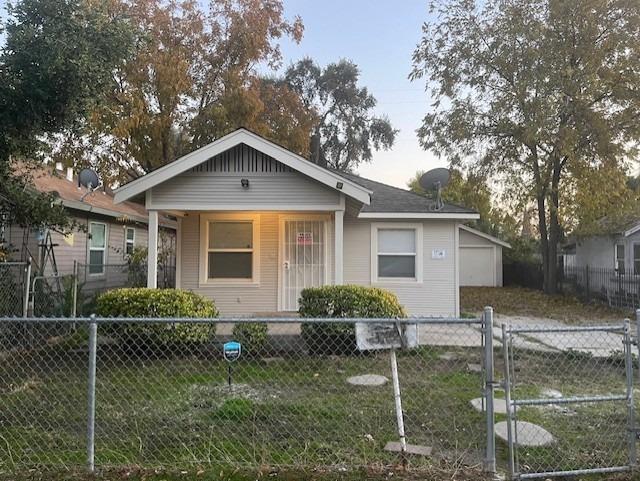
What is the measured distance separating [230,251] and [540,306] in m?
11.2

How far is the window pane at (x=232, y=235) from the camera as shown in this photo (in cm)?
1152

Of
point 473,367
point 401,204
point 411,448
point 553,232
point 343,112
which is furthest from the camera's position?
point 343,112

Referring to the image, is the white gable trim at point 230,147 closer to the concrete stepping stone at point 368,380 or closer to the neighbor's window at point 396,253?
the neighbor's window at point 396,253

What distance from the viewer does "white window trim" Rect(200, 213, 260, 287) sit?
11414 millimetres

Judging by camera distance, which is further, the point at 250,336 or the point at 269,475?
the point at 250,336

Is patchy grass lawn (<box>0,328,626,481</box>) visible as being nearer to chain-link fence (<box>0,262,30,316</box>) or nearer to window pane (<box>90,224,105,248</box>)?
chain-link fence (<box>0,262,30,316</box>)

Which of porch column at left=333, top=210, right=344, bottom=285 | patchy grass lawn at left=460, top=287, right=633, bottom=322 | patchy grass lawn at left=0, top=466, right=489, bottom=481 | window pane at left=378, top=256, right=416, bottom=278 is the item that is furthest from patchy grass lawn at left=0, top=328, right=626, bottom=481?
patchy grass lawn at left=460, top=287, right=633, bottom=322

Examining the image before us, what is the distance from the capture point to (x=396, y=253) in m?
11.7

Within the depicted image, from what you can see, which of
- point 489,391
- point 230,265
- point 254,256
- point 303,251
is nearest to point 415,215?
point 303,251

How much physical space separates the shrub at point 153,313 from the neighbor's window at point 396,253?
477cm

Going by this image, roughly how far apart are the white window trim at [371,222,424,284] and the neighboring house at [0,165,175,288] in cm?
611

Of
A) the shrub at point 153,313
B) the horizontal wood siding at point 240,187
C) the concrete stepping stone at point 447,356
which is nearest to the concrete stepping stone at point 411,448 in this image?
the concrete stepping stone at point 447,356

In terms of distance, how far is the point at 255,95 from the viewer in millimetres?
Answer: 18734

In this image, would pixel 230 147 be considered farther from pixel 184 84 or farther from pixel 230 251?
pixel 184 84
